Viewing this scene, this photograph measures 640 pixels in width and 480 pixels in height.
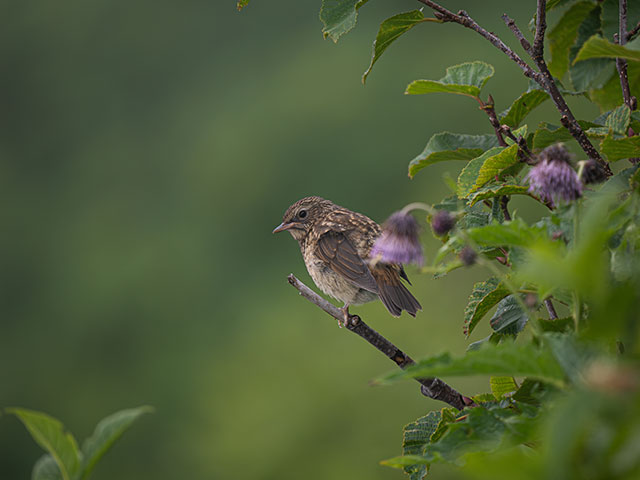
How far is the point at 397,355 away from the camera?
163 cm

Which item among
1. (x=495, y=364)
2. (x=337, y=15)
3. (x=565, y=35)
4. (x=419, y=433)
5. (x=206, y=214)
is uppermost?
(x=337, y=15)

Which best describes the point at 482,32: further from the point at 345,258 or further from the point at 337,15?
the point at 345,258

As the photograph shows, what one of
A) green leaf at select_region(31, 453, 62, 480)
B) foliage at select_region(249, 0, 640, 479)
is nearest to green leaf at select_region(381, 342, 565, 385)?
foliage at select_region(249, 0, 640, 479)

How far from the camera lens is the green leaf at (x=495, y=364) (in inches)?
30.1

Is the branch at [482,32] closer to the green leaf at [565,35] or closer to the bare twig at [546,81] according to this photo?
the bare twig at [546,81]

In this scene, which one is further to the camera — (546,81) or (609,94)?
(609,94)

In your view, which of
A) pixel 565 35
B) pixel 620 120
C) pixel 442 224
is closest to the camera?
pixel 442 224

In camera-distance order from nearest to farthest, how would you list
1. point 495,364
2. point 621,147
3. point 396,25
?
1. point 495,364
2. point 621,147
3. point 396,25

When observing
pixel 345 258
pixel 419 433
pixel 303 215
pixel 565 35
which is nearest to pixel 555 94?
pixel 565 35

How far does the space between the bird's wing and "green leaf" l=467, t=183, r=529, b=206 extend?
1.48m

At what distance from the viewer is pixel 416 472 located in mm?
1341

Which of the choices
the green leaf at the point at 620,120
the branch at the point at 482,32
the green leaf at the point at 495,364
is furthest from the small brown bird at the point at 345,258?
the green leaf at the point at 495,364

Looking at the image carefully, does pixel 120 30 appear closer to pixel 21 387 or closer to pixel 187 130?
pixel 187 130

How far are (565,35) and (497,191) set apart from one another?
739 mm
